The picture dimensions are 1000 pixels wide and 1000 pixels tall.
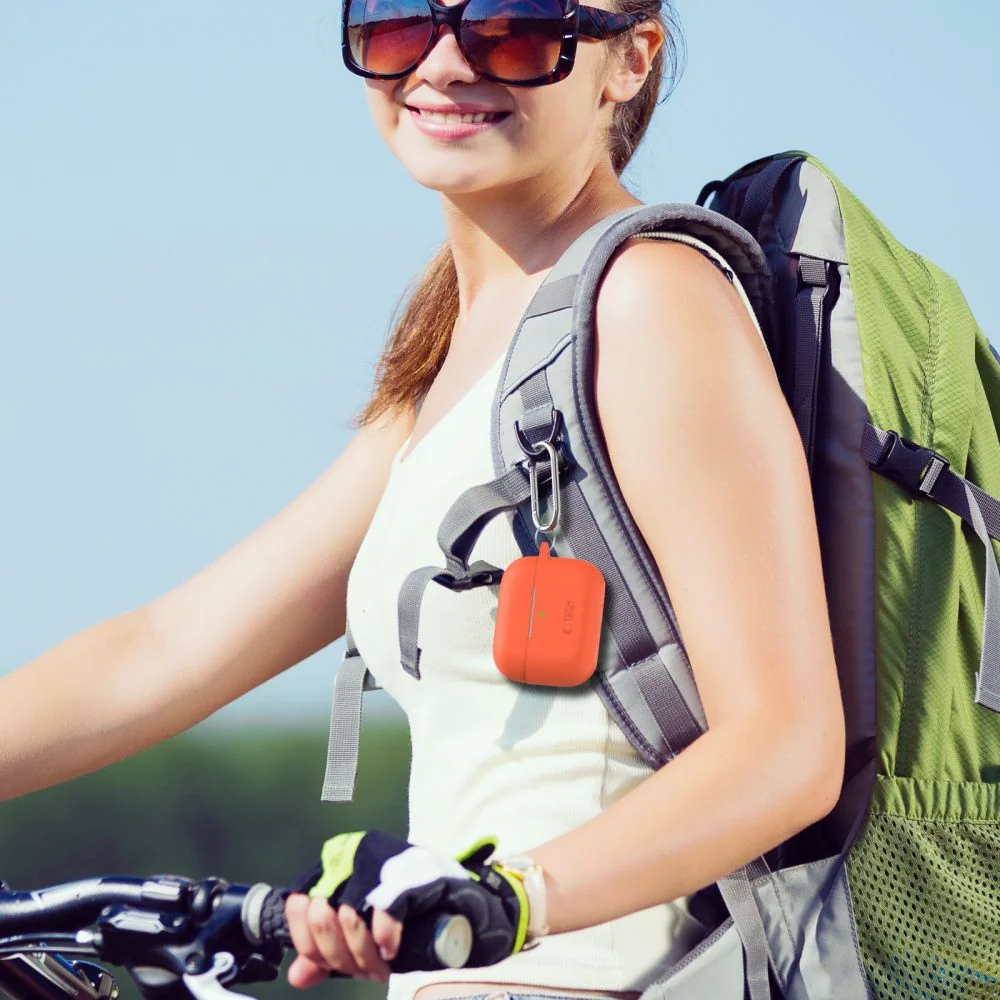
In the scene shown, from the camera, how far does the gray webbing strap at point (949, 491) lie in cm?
199

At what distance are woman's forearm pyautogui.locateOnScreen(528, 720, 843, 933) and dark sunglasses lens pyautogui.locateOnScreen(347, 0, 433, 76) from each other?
102 cm

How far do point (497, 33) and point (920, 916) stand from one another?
1189 mm

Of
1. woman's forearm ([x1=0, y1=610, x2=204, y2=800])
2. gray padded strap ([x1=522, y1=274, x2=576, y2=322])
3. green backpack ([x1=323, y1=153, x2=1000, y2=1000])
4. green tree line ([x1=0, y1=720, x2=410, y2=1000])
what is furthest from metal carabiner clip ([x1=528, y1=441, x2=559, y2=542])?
green tree line ([x1=0, y1=720, x2=410, y2=1000])

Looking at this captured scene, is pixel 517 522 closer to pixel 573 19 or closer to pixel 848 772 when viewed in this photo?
pixel 848 772

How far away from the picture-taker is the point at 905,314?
2141 millimetres

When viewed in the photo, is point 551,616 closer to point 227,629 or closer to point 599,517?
point 599,517

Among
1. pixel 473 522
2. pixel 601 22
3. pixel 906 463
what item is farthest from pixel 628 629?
pixel 601 22

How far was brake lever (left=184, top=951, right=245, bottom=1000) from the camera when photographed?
5.26 feet

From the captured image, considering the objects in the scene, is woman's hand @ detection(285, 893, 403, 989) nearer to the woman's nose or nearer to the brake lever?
the brake lever

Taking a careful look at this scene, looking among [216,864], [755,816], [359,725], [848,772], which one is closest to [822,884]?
[848,772]

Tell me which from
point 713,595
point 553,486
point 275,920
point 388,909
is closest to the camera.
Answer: point 388,909

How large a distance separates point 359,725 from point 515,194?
75cm

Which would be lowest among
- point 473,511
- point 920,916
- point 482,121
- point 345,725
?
point 920,916

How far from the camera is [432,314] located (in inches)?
104
